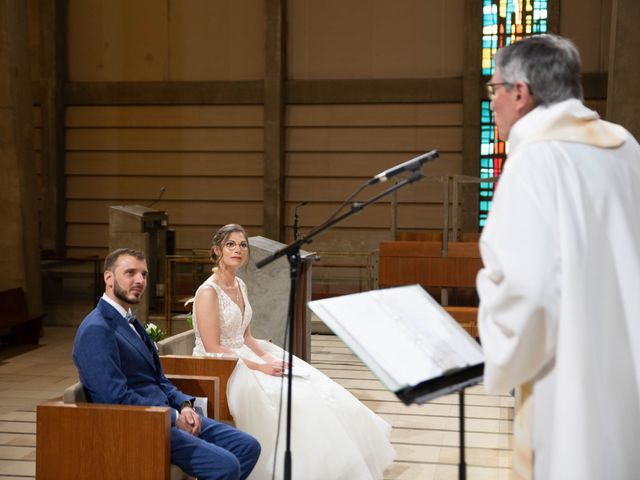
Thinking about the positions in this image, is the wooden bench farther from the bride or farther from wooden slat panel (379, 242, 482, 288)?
the bride

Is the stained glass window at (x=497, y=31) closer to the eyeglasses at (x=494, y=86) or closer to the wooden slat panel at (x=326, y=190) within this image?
the wooden slat panel at (x=326, y=190)

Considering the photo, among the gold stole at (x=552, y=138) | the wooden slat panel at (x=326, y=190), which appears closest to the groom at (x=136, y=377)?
the gold stole at (x=552, y=138)

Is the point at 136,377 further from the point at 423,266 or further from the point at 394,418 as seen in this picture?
the point at 423,266

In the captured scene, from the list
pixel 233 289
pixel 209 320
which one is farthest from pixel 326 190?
pixel 209 320

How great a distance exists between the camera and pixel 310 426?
428 centimetres

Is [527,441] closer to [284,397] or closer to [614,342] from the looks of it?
[614,342]

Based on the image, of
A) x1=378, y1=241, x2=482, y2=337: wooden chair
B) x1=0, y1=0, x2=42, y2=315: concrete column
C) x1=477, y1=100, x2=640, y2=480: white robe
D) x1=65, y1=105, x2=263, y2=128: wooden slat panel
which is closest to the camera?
x1=477, y1=100, x2=640, y2=480: white robe

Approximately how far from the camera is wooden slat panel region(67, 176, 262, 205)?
13141 mm

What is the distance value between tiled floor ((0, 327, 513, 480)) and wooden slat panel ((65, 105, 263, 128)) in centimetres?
537

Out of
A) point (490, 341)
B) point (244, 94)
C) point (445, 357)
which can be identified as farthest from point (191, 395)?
point (244, 94)

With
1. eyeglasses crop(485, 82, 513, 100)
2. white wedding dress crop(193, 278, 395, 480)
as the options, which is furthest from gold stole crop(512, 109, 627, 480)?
white wedding dress crop(193, 278, 395, 480)

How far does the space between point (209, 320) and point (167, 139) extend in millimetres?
9035

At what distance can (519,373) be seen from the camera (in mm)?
1871

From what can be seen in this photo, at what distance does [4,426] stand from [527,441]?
4466mm
